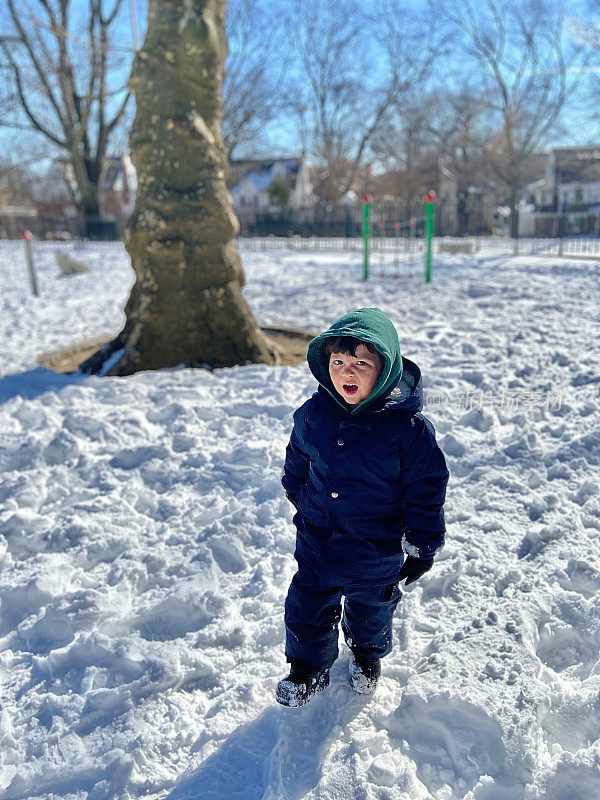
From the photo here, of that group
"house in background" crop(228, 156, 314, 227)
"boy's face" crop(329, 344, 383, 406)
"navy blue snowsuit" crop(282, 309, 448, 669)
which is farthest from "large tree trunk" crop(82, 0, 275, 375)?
"house in background" crop(228, 156, 314, 227)

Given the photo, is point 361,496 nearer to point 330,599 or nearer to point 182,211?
point 330,599

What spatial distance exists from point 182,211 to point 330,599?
4.69 m

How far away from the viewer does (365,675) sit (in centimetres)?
208

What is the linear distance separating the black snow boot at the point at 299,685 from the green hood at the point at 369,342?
88cm

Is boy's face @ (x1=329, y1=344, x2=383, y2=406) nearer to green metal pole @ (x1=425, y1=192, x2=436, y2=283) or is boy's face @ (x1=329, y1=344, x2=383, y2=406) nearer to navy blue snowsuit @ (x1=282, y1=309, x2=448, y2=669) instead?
navy blue snowsuit @ (x1=282, y1=309, x2=448, y2=669)

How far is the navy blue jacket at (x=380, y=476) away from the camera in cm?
184

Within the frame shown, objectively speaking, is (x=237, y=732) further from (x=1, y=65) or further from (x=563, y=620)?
(x=1, y=65)

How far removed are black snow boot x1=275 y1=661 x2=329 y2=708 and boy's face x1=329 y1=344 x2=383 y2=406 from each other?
0.92 meters

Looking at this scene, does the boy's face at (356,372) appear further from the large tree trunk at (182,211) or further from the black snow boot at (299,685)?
the large tree trunk at (182,211)

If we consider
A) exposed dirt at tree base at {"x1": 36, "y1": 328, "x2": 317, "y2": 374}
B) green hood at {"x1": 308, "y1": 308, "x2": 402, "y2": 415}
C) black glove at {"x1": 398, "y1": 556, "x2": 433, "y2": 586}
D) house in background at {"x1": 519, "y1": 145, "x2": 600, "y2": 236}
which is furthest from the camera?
house in background at {"x1": 519, "y1": 145, "x2": 600, "y2": 236}

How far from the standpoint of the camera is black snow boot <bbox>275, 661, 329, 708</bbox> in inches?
77.6

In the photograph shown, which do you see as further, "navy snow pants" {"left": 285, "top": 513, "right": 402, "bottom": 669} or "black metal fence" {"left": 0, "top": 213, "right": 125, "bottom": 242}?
"black metal fence" {"left": 0, "top": 213, "right": 125, "bottom": 242}

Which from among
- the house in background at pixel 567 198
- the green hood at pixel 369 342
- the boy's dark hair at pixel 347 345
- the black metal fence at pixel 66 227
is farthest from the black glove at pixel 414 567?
the house in background at pixel 567 198

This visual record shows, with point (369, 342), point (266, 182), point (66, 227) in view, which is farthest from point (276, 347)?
point (266, 182)
